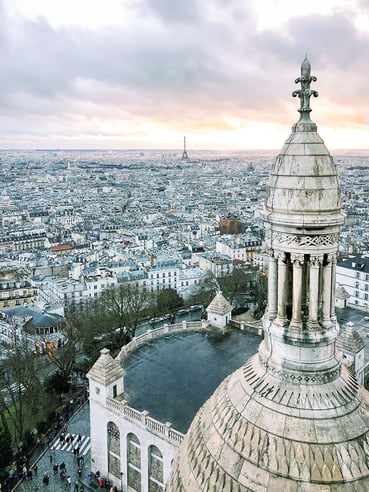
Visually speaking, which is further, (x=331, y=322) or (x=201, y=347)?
A: (x=201, y=347)

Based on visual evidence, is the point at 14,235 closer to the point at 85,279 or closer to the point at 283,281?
the point at 85,279

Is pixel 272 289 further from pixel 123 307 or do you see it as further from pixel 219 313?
pixel 123 307

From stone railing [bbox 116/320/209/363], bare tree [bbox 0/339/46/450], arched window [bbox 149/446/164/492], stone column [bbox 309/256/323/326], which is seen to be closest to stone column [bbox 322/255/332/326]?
stone column [bbox 309/256/323/326]

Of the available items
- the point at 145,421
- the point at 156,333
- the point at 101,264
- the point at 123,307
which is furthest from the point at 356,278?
the point at 145,421

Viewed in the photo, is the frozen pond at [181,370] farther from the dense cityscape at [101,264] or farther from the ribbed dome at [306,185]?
the ribbed dome at [306,185]

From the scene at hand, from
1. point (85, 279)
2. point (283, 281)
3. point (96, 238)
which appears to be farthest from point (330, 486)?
point (96, 238)

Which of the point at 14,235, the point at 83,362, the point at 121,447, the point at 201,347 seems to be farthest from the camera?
the point at 14,235

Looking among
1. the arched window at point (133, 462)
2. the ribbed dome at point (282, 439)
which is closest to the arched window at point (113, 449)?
the arched window at point (133, 462)
